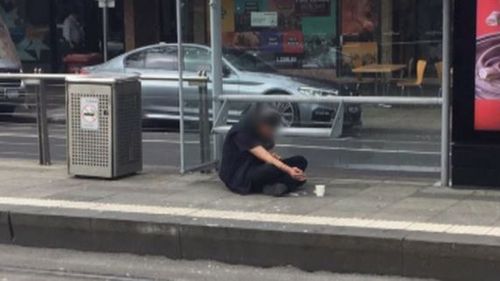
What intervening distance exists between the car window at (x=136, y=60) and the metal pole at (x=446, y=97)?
25.4 ft

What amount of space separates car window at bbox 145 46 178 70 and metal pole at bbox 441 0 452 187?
694 cm

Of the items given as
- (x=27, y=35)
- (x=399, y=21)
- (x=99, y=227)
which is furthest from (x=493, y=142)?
(x=27, y=35)

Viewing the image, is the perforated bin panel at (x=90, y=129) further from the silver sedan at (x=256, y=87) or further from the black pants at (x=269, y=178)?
the black pants at (x=269, y=178)

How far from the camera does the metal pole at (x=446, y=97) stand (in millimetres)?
7816

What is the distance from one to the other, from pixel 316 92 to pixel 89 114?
2338mm

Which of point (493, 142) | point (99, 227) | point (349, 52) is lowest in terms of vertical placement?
point (99, 227)

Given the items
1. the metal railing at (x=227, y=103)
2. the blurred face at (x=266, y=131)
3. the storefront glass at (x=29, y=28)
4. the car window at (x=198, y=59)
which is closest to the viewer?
the blurred face at (x=266, y=131)

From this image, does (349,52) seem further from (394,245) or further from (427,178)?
(394,245)

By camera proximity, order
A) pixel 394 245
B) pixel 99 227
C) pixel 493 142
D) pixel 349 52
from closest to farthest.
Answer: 1. pixel 394 245
2. pixel 99 227
3. pixel 493 142
4. pixel 349 52

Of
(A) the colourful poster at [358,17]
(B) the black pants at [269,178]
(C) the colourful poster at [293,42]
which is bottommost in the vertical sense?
(B) the black pants at [269,178]

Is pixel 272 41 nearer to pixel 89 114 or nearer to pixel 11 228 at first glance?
pixel 89 114

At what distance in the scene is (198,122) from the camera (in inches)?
354

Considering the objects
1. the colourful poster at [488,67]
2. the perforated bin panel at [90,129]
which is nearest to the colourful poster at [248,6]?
the perforated bin panel at [90,129]

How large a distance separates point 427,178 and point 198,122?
2.40 meters
